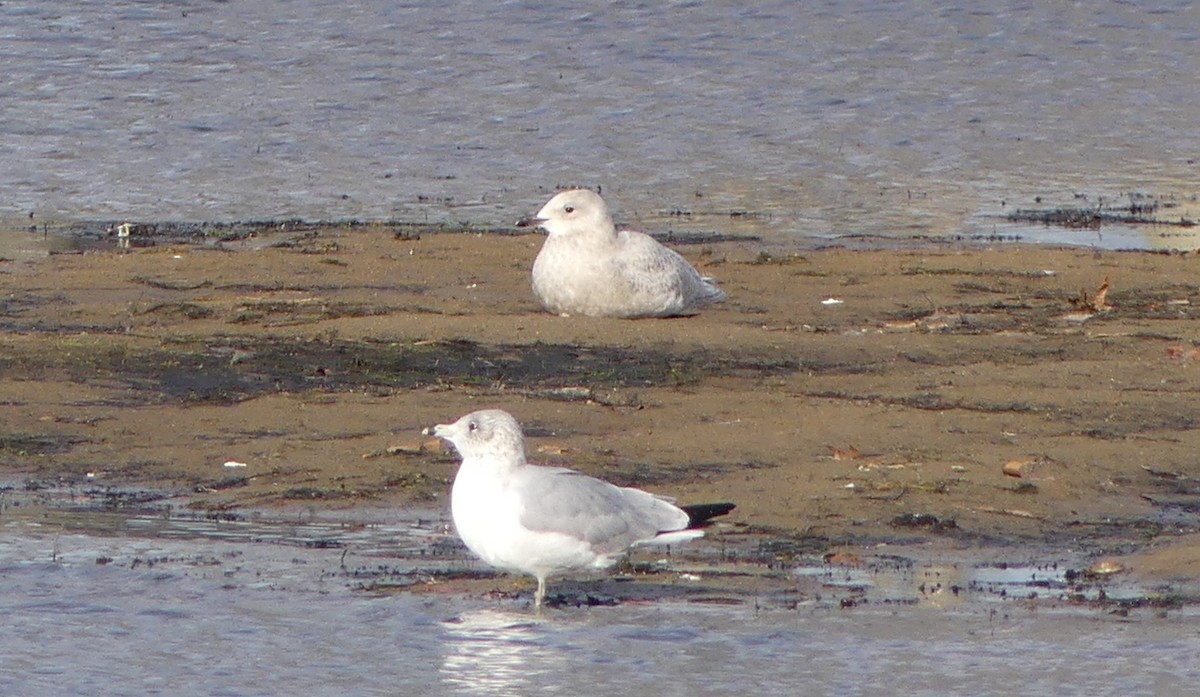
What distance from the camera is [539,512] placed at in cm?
651

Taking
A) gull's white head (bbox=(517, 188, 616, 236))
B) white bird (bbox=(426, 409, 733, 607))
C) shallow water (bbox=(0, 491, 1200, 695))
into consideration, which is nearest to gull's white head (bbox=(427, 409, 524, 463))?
white bird (bbox=(426, 409, 733, 607))

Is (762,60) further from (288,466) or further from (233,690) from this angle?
(233,690)

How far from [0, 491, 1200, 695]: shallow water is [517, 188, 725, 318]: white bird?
13.3 ft

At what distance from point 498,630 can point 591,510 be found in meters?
0.47

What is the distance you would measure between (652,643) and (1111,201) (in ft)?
36.5

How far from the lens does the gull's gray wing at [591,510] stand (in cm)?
654

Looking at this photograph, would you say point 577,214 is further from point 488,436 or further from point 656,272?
point 488,436

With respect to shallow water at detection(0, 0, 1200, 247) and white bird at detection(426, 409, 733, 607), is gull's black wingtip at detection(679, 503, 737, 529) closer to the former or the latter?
white bird at detection(426, 409, 733, 607)

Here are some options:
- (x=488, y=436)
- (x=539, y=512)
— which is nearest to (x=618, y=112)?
(x=488, y=436)

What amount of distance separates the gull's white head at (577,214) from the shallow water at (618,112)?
3.92 metres

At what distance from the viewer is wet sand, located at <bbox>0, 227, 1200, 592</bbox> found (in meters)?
7.98

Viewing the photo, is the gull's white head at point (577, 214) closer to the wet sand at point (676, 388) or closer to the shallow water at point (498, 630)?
the wet sand at point (676, 388)

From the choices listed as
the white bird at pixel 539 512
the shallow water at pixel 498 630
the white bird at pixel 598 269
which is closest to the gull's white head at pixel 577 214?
the white bird at pixel 598 269

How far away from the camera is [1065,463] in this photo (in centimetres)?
838
